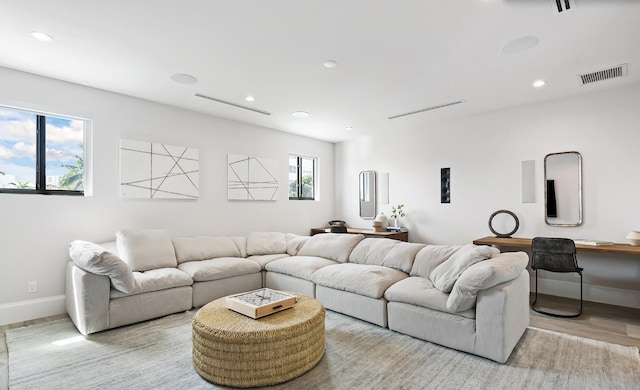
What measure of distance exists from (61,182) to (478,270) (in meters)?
4.45

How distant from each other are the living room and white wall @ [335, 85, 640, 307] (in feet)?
0.05

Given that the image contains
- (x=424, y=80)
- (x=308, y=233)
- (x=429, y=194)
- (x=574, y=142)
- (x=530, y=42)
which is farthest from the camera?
(x=308, y=233)

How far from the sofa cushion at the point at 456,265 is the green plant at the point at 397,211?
8.81ft

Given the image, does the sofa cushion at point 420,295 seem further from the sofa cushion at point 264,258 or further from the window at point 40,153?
the window at point 40,153

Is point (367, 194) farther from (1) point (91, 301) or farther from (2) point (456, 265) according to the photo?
(1) point (91, 301)

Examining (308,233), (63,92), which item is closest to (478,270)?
(308,233)

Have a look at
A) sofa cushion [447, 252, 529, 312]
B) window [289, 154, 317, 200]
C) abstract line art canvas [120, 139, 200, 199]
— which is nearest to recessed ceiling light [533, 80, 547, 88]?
sofa cushion [447, 252, 529, 312]

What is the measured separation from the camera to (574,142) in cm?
420

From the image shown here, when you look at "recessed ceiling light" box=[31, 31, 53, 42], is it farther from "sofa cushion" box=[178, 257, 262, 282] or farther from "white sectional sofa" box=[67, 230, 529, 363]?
"sofa cushion" box=[178, 257, 262, 282]

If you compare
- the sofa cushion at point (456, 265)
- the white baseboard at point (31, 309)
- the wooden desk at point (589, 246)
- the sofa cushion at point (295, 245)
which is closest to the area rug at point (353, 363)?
the white baseboard at point (31, 309)

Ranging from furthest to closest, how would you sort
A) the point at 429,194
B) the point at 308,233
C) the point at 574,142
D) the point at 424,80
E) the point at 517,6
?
the point at 308,233
the point at 429,194
the point at 574,142
the point at 424,80
the point at 517,6

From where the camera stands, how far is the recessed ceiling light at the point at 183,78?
349cm

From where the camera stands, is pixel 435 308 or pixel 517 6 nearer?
pixel 517 6

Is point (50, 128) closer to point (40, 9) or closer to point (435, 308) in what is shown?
point (40, 9)
